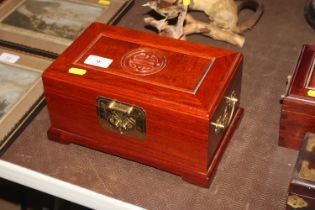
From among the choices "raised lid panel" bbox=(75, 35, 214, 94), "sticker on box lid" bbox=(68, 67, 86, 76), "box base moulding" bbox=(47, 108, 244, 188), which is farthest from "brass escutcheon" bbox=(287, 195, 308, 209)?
"sticker on box lid" bbox=(68, 67, 86, 76)

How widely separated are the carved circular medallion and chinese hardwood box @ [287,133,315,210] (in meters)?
0.38

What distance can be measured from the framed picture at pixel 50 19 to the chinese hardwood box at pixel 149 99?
33 centimetres

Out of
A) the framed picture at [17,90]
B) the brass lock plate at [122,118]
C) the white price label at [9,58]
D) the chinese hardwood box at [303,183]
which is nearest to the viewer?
the chinese hardwood box at [303,183]

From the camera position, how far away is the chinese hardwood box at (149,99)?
42.6 inches

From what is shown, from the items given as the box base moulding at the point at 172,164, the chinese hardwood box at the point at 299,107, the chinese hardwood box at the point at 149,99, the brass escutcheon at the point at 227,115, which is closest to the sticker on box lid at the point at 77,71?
the chinese hardwood box at the point at 149,99

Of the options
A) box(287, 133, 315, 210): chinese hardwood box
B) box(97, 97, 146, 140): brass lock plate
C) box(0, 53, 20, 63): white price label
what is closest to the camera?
box(287, 133, 315, 210): chinese hardwood box

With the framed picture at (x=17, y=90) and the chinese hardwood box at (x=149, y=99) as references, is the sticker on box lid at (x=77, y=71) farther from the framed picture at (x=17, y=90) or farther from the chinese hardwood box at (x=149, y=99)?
the framed picture at (x=17, y=90)

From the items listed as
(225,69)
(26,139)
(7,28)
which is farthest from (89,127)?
(7,28)

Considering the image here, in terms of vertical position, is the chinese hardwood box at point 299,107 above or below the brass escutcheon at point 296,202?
above

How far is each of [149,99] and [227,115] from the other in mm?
225

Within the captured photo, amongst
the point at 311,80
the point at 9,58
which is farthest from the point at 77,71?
the point at 311,80

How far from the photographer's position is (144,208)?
1111 mm

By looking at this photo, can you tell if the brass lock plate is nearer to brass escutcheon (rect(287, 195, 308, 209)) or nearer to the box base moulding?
the box base moulding

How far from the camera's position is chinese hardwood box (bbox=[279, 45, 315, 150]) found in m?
1.12
